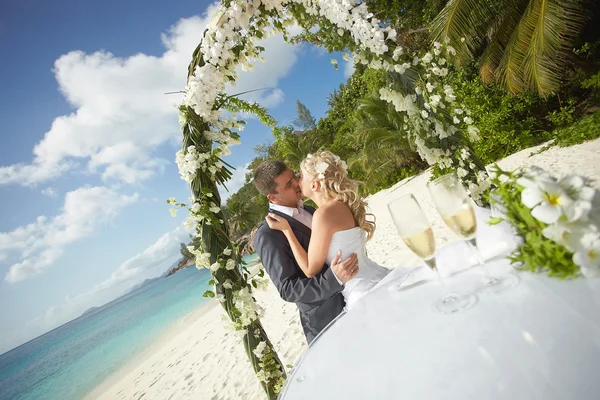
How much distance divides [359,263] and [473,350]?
1.91 m

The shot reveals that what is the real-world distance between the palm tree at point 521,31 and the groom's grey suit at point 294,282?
680cm

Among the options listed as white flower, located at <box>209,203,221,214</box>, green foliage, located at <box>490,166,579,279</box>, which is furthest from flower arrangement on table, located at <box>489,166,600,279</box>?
white flower, located at <box>209,203,221,214</box>

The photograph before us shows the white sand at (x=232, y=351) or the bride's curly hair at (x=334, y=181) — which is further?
the white sand at (x=232, y=351)

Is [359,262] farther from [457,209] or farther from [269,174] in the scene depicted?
[457,209]

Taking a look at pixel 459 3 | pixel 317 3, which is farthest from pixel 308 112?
pixel 317 3

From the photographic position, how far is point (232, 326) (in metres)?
3.01

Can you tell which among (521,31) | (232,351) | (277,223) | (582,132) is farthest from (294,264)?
(582,132)

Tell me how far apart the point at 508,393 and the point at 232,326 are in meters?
2.63

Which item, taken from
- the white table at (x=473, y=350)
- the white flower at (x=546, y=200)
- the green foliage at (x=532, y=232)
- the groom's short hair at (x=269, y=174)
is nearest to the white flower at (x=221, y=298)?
the groom's short hair at (x=269, y=174)

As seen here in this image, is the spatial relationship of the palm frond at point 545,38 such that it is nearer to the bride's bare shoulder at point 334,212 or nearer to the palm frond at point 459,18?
the palm frond at point 459,18

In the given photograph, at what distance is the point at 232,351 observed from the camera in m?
8.48

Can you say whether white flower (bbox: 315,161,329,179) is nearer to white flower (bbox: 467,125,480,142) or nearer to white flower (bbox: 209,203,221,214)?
white flower (bbox: 209,203,221,214)

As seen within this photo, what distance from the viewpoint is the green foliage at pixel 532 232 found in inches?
36.3

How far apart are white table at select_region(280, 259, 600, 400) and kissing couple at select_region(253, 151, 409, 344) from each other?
3.69 ft
